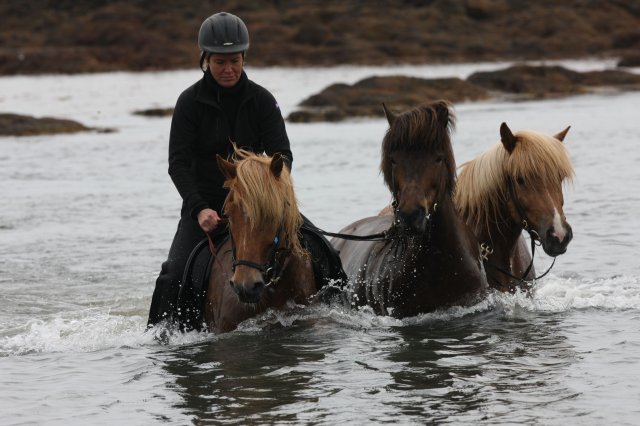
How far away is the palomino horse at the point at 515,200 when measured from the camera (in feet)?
25.5

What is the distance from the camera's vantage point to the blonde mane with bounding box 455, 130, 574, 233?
784 centimetres

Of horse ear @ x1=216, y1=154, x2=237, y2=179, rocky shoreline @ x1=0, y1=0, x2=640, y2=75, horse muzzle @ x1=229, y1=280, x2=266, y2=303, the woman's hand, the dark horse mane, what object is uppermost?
rocky shoreline @ x1=0, y1=0, x2=640, y2=75

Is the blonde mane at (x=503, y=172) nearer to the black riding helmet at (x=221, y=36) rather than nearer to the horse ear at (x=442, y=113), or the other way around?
the horse ear at (x=442, y=113)

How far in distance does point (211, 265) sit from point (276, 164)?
123 cm

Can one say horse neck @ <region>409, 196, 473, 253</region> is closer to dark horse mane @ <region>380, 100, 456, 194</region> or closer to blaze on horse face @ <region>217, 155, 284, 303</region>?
dark horse mane @ <region>380, 100, 456, 194</region>

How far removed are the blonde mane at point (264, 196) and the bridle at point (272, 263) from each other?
0.22 feet

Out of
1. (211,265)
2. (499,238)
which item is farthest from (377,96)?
(211,265)

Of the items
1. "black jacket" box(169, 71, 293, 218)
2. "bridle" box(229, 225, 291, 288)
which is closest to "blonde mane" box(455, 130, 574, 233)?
"black jacket" box(169, 71, 293, 218)

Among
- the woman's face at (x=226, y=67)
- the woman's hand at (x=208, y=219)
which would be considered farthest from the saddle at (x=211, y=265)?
the woman's face at (x=226, y=67)

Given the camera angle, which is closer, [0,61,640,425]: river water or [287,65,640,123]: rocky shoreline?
[0,61,640,425]: river water

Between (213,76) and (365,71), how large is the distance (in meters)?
57.8

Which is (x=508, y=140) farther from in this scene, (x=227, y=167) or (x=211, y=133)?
(x=227, y=167)

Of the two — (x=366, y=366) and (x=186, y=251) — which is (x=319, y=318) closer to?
(x=366, y=366)

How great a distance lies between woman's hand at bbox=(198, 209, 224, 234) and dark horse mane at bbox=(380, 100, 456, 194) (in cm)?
119
